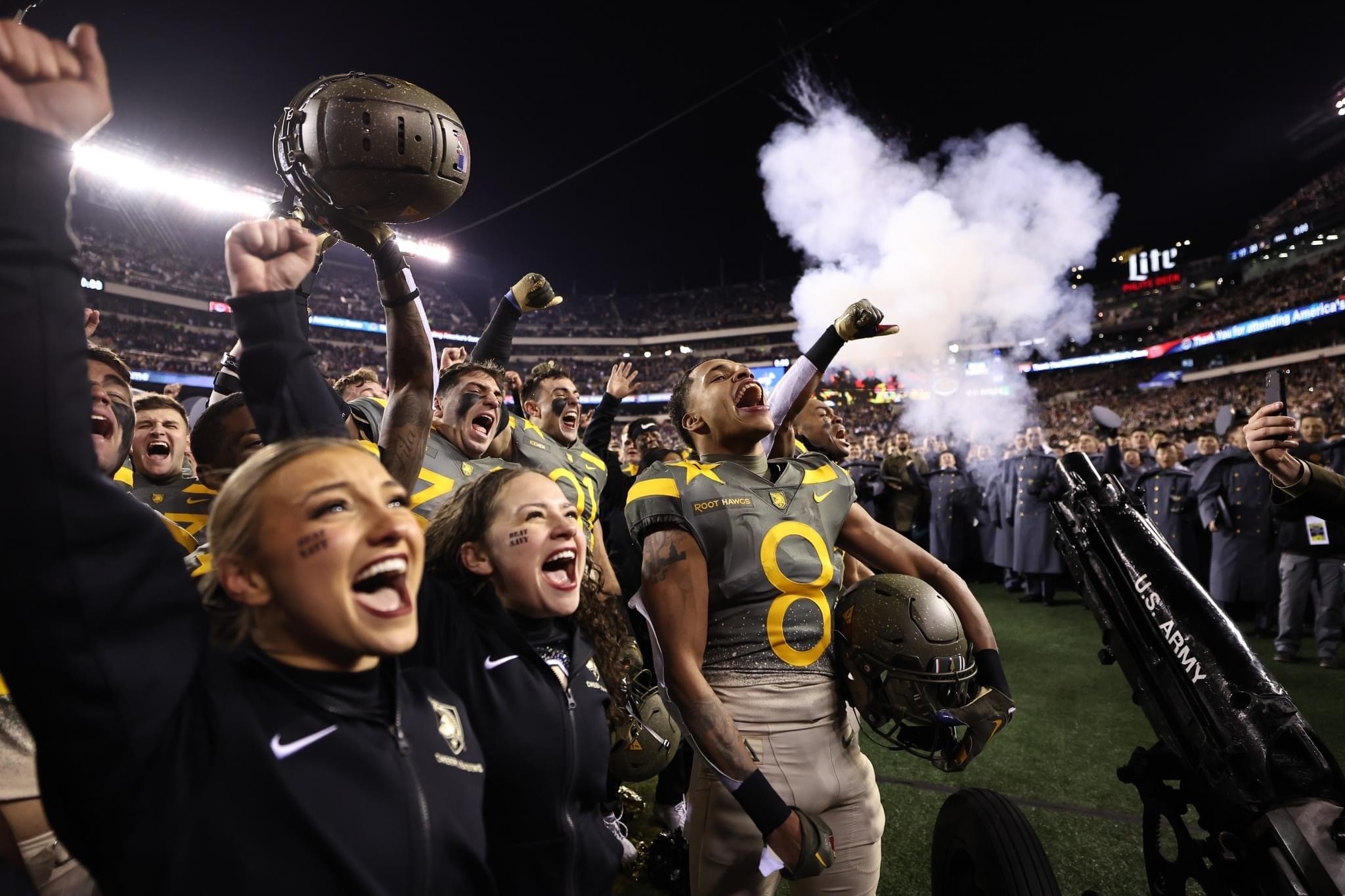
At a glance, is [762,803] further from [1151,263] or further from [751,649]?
[1151,263]

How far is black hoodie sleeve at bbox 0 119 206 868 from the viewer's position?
0.84 m

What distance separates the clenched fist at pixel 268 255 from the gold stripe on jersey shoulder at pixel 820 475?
5.30 feet

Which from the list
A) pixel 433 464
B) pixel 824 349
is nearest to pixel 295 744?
pixel 433 464

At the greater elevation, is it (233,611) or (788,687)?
(233,611)

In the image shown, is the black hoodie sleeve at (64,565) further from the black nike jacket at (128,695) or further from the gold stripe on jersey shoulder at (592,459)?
the gold stripe on jersey shoulder at (592,459)

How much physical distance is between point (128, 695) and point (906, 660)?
1.74 metres

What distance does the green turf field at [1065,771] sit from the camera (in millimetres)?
3180

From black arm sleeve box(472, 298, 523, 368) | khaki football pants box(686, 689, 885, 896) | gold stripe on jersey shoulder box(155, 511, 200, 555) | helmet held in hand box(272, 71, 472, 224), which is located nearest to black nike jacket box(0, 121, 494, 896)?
helmet held in hand box(272, 71, 472, 224)

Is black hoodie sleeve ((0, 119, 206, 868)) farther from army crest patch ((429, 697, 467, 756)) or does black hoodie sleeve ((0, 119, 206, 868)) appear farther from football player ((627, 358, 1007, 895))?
football player ((627, 358, 1007, 895))

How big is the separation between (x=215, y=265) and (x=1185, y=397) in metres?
50.7

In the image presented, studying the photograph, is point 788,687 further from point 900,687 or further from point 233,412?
point 233,412

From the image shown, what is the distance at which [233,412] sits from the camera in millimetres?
2141

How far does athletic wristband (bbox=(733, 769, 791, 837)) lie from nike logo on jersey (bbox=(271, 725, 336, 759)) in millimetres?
1108

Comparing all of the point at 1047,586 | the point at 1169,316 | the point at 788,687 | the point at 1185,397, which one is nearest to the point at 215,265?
the point at 1047,586
